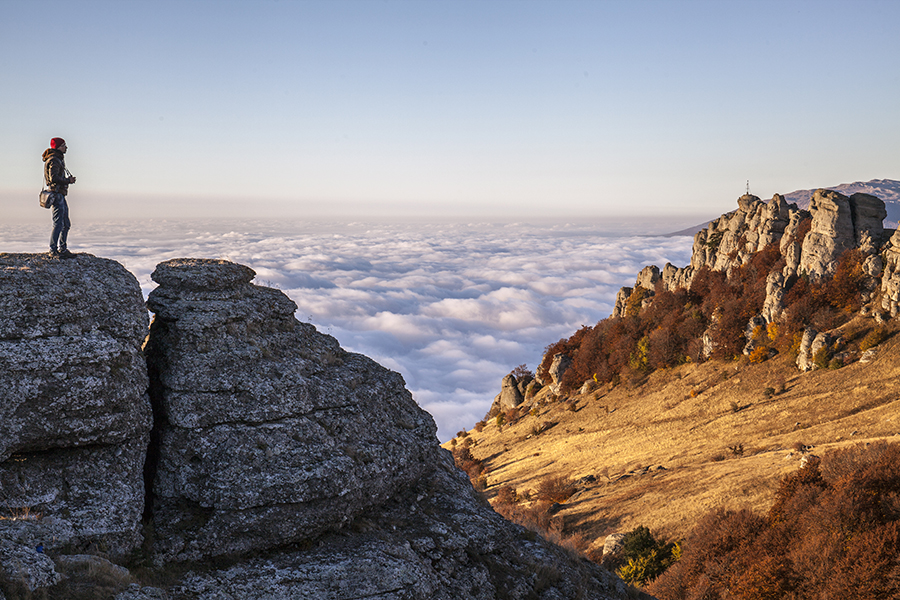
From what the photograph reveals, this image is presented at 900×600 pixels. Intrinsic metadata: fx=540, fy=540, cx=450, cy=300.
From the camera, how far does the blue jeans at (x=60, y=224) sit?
13067mm

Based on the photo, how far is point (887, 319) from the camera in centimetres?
5216

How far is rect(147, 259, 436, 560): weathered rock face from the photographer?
37.3 feet

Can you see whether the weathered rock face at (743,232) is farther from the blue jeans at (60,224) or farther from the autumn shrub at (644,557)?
the blue jeans at (60,224)

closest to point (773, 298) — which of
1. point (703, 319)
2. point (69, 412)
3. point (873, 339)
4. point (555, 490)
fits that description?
point (703, 319)

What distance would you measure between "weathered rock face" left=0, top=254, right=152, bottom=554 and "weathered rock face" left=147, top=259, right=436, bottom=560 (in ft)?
2.85

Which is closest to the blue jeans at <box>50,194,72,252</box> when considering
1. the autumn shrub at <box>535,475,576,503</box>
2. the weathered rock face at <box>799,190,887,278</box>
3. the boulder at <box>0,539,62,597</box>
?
the boulder at <box>0,539,62,597</box>

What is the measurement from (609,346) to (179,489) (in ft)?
245

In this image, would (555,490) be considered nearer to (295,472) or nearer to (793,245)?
A: (295,472)

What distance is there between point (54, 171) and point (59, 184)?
1.07ft

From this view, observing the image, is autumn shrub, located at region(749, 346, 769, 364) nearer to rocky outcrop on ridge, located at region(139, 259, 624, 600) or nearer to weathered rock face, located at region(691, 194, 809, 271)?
weathered rock face, located at region(691, 194, 809, 271)

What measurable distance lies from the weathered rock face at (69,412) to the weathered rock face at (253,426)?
870mm

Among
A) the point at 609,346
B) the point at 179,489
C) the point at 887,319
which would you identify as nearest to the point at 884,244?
the point at 887,319

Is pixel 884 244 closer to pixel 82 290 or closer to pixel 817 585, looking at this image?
pixel 817 585

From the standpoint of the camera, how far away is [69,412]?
34.2 ft
